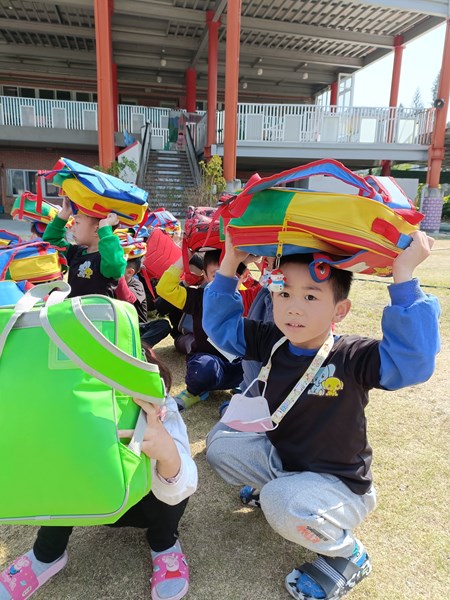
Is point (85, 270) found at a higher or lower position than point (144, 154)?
lower

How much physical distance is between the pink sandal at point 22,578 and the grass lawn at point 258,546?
0.03 m

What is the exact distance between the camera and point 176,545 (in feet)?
5.16

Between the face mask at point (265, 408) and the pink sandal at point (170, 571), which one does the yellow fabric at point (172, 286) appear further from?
the pink sandal at point (170, 571)

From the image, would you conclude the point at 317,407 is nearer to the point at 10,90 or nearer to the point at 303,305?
the point at 303,305

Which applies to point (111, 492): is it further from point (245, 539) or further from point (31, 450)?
point (245, 539)

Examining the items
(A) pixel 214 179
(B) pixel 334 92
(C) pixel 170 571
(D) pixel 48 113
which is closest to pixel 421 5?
(B) pixel 334 92

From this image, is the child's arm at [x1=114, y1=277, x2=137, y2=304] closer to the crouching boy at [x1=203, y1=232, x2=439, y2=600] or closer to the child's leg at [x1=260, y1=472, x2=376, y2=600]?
the crouching boy at [x1=203, y1=232, x2=439, y2=600]

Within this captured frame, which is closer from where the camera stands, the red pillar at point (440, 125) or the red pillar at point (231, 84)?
the red pillar at point (231, 84)

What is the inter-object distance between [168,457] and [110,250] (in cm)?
191

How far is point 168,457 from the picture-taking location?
1230mm

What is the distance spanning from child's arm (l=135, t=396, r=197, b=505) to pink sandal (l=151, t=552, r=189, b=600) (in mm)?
294

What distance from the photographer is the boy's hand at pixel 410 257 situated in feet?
3.99

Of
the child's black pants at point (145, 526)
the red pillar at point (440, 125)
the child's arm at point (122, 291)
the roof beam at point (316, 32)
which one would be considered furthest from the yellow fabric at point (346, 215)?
the roof beam at point (316, 32)

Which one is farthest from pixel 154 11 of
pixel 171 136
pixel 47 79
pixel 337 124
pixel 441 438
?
pixel 441 438
